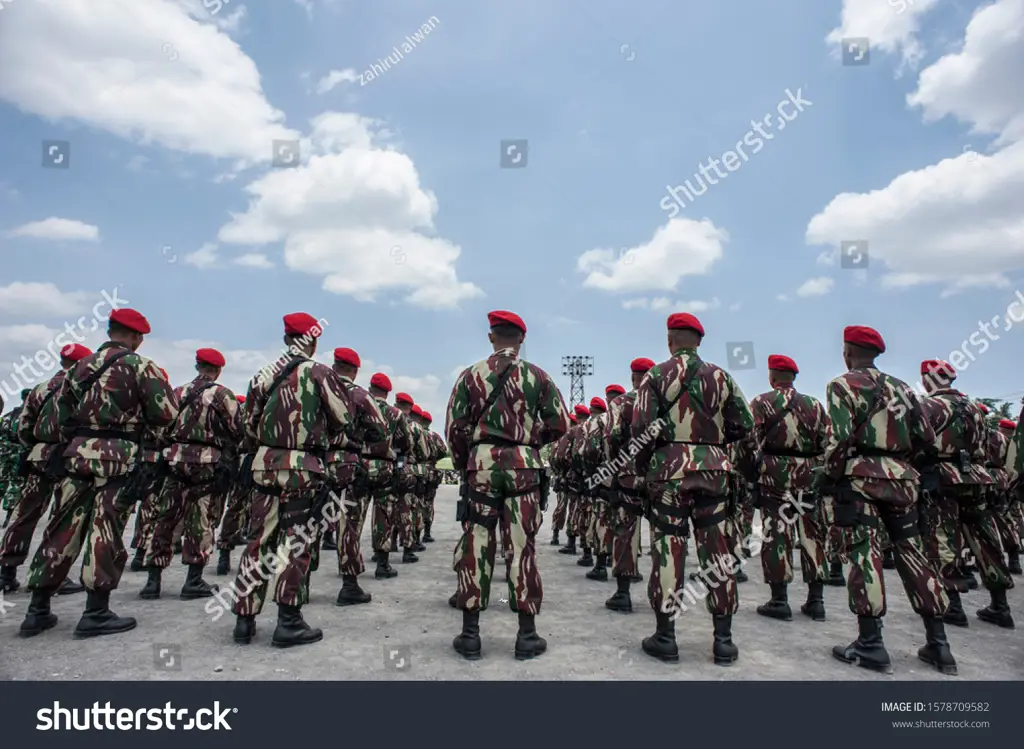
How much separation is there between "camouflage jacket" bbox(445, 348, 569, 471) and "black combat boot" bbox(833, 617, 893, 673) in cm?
280

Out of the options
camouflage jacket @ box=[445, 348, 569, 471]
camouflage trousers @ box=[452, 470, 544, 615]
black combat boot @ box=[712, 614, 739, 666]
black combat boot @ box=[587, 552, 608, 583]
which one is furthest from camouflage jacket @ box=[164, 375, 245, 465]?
black combat boot @ box=[712, 614, 739, 666]

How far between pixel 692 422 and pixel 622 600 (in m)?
2.39

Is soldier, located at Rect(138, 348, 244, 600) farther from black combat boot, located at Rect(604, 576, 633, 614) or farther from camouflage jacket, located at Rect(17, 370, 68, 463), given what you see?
black combat boot, located at Rect(604, 576, 633, 614)

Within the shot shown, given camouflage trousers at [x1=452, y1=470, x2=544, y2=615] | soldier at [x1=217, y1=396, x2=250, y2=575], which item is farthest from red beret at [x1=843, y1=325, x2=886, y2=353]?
soldier at [x1=217, y1=396, x2=250, y2=575]

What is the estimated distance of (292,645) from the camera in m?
4.58

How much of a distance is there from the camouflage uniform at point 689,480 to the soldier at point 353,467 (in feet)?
8.73

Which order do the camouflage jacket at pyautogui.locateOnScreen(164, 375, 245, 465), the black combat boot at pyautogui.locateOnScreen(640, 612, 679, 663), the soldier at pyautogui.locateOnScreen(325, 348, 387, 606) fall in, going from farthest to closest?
the camouflage jacket at pyautogui.locateOnScreen(164, 375, 245, 465) → the soldier at pyautogui.locateOnScreen(325, 348, 387, 606) → the black combat boot at pyautogui.locateOnScreen(640, 612, 679, 663)

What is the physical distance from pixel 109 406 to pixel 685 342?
17.0 ft

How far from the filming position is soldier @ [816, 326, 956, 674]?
442 centimetres

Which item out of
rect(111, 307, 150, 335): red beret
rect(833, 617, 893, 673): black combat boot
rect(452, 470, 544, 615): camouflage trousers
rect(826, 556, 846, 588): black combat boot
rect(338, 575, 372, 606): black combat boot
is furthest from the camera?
rect(826, 556, 846, 588): black combat boot

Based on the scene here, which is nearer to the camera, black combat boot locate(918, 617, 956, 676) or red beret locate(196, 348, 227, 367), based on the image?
black combat boot locate(918, 617, 956, 676)

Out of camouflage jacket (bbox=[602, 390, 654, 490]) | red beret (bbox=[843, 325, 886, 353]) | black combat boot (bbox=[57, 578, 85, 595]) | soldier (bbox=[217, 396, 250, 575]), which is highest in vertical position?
red beret (bbox=[843, 325, 886, 353])

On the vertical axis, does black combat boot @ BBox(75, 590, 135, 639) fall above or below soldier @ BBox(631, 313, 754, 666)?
below

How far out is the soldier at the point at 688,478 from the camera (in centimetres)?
448
